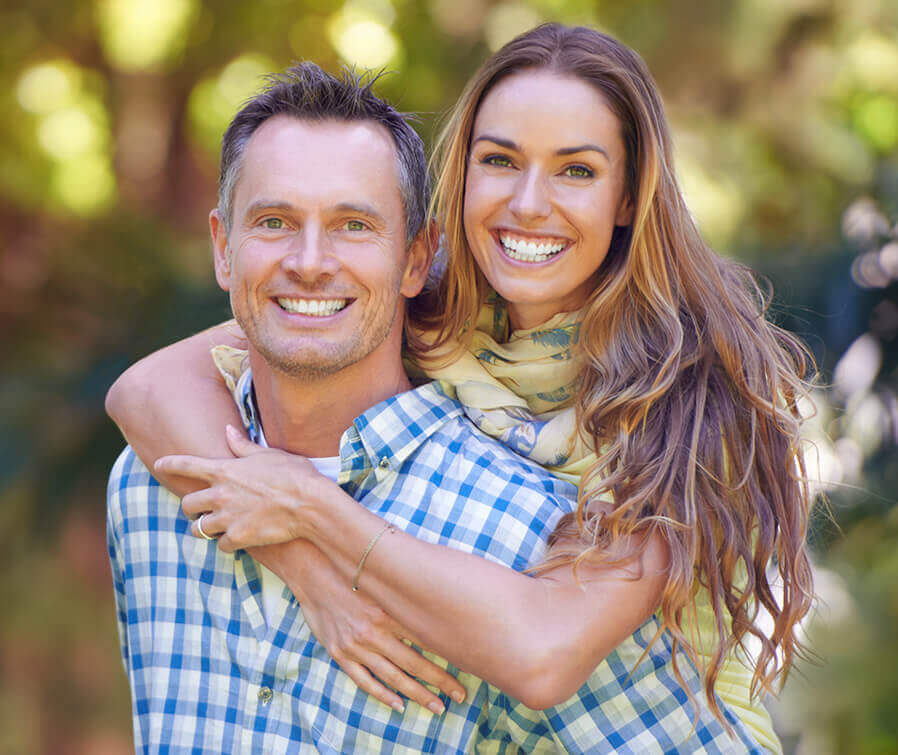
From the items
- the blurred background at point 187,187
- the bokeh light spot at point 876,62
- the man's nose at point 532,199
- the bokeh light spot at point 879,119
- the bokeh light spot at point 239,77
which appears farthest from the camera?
the bokeh light spot at point 239,77

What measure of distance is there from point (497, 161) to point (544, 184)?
141 millimetres

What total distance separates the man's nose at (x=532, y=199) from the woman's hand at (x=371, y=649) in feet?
2.71

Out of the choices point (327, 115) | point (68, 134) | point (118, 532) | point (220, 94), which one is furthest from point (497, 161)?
point (68, 134)

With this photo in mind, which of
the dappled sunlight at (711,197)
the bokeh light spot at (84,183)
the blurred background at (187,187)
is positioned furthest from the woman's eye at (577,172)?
the bokeh light spot at (84,183)

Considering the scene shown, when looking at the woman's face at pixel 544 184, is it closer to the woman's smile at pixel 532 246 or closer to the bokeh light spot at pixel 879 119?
the woman's smile at pixel 532 246

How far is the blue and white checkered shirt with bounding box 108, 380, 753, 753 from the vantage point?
2.01 metres

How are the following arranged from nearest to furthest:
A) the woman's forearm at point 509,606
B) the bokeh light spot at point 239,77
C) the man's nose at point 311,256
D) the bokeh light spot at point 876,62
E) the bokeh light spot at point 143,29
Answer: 1. the woman's forearm at point 509,606
2. the man's nose at point 311,256
3. the bokeh light spot at point 876,62
4. the bokeh light spot at point 143,29
5. the bokeh light spot at point 239,77

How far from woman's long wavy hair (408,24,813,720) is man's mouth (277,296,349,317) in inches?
12.0

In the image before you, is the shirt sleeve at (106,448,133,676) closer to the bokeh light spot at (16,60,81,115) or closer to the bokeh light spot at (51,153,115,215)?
the bokeh light spot at (51,153,115,215)

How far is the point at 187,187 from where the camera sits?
225 inches

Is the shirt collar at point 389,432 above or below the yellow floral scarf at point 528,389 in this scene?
below

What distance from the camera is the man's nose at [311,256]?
211 cm

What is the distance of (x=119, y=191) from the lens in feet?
18.1

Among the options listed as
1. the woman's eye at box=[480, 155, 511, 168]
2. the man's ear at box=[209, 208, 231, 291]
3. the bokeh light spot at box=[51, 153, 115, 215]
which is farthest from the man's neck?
the bokeh light spot at box=[51, 153, 115, 215]
